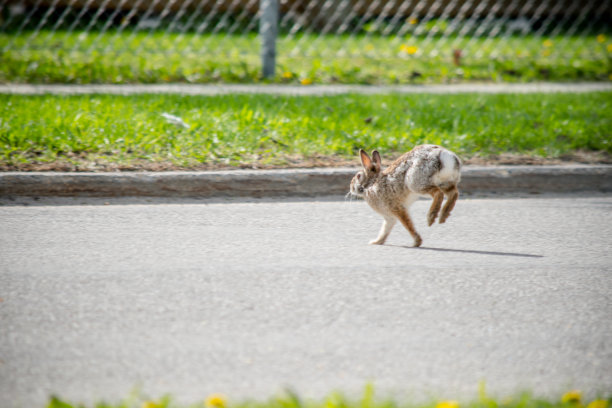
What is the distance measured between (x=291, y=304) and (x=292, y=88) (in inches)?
212

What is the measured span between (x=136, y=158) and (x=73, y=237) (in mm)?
1447

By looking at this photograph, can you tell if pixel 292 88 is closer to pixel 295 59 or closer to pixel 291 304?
pixel 295 59

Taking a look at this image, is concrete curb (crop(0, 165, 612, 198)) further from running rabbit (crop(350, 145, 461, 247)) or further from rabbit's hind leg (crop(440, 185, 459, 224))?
rabbit's hind leg (crop(440, 185, 459, 224))

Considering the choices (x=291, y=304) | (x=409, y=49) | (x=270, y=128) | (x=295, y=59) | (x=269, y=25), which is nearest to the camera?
(x=291, y=304)

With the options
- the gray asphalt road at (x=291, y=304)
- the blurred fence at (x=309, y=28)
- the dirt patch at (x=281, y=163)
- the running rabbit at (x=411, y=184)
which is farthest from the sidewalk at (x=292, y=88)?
the running rabbit at (x=411, y=184)

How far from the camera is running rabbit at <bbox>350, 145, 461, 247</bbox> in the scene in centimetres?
418

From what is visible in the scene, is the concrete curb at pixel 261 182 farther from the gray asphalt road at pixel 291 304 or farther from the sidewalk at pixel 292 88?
the sidewalk at pixel 292 88

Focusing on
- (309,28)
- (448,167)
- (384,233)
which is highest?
(448,167)

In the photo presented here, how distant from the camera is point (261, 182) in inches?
214

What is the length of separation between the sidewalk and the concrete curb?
254cm

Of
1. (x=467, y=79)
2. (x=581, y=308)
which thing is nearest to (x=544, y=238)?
(x=581, y=308)

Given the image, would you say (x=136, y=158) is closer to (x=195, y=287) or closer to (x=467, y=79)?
(x=195, y=287)

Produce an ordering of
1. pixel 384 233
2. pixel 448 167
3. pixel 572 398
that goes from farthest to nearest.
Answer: pixel 384 233 < pixel 448 167 < pixel 572 398

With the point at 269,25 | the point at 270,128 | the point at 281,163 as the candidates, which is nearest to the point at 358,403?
the point at 281,163
